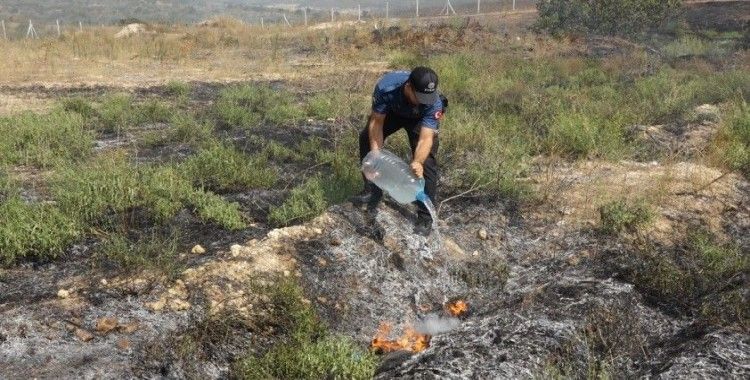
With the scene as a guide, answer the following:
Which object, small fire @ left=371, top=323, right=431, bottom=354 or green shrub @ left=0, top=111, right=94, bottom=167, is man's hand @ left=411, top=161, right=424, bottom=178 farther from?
green shrub @ left=0, top=111, right=94, bottom=167

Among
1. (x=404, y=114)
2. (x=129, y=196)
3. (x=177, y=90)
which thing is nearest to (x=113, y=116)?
(x=177, y=90)

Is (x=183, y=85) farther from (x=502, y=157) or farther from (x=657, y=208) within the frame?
(x=657, y=208)

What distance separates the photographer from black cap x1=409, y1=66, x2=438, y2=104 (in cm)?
385

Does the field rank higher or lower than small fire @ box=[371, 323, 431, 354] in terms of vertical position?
higher

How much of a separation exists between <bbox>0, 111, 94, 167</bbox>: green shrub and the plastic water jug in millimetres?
3074

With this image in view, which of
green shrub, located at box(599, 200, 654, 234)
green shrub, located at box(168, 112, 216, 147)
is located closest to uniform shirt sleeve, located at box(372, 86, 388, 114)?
green shrub, located at box(599, 200, 654, 234)

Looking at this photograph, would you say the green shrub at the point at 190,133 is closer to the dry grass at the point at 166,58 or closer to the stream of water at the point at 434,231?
the stream of water at the point at 434,231

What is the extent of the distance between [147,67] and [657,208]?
1175 cm

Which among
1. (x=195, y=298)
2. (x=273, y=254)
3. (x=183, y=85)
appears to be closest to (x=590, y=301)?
(x=273, y=254)

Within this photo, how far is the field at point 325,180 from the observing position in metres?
3.50

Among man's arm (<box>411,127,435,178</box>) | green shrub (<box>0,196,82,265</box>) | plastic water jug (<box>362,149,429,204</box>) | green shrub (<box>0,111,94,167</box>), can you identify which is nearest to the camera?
green shrub (<box>0,196,82,265</box>)

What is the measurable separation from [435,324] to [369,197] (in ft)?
4.54

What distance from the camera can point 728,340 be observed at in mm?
3143

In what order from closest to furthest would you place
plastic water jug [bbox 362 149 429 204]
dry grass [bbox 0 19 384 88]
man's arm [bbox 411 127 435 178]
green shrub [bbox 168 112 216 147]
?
1. man's arm [bbox 411 127 435 178]
2. plastic water jug [bbox 362 149 429 204]
3. green shrub [bbox 168 112 216 147]
4. dry grass [bbox 0 19 384 88]
